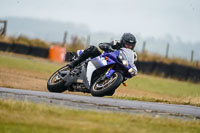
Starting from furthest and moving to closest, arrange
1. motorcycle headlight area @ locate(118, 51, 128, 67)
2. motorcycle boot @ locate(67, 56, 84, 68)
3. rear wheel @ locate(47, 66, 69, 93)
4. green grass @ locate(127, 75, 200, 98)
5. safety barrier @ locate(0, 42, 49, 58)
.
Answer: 1. safety barrier @ locate(0, 42, 49, 58)
2. green grass @ locate(127, 75, 200, 98)
3. rear wheel @ locate(47, 66, 69, 93)
4. motorcycle boot @ locate(67, 56, 84, 68)
5. motorcycle headlight area @ locate(118, 51, 128, 67)

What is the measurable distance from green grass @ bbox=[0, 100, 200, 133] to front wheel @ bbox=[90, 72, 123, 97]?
265 centimetres

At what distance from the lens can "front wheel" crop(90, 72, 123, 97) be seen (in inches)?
415

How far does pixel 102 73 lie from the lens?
11188 millimetres

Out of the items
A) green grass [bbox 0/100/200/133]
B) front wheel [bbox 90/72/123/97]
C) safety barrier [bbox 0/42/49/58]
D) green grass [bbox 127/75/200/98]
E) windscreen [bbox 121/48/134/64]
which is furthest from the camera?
safety barrier [bbox 0/42/49/58]

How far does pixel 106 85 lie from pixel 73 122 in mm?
4076

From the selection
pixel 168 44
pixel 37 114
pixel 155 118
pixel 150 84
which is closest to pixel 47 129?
pixel 37 114

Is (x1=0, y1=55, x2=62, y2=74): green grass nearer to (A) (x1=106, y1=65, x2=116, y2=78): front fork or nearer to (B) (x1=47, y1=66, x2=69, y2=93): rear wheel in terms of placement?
(B) (x1=47, y1=66, x2=69, y2=93): rear wheel

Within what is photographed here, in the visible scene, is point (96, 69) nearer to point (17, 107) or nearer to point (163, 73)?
point (17, 107)

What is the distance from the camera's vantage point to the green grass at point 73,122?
6293 mm

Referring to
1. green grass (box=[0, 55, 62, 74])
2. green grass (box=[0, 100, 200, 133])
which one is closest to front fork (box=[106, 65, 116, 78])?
green grass (box=[0, 100, 200, 133])

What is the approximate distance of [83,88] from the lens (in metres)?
11.4

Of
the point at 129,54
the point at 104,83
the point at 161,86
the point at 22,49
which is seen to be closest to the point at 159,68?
the point at 161,86

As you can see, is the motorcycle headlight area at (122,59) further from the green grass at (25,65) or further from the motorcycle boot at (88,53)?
the green grass at (25,65)

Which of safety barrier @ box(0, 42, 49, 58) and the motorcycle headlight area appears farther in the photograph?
safety barrier @ box(0, 42, 49, 58)
